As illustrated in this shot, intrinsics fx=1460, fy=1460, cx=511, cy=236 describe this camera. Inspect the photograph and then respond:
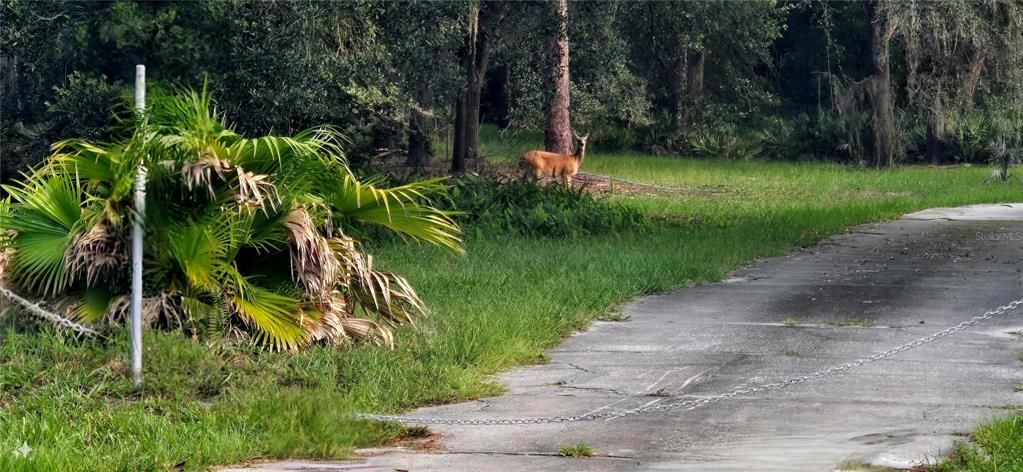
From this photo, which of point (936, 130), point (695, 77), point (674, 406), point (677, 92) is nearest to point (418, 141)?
point (936, 130)

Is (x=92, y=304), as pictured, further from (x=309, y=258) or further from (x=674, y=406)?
(x=674, y=406)

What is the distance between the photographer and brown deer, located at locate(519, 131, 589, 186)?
25.3 m

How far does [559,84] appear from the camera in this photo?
25.3 meters

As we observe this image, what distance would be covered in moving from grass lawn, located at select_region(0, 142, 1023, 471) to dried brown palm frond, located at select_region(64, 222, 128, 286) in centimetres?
48

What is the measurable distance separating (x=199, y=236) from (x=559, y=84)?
1636 cm

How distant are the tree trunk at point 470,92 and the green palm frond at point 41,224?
30.6ft

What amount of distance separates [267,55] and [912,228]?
29.6ft

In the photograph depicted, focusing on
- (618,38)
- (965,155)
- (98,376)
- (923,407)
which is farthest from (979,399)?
(965,155)

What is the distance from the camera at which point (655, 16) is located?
20469mm

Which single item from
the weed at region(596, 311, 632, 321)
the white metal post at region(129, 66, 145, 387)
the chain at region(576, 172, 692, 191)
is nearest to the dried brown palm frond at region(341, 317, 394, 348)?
the white metal post at region(129, 66, 145, 387)

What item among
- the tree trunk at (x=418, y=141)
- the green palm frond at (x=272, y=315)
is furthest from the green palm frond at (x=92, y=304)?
the tree trunk at (x=418, y=141)

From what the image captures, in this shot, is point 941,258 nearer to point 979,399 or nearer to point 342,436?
point 979,399

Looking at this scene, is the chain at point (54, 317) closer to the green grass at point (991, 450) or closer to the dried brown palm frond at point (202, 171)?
the dried brown palm frond at point (202, 171)

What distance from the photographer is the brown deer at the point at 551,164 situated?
82.9 feet
